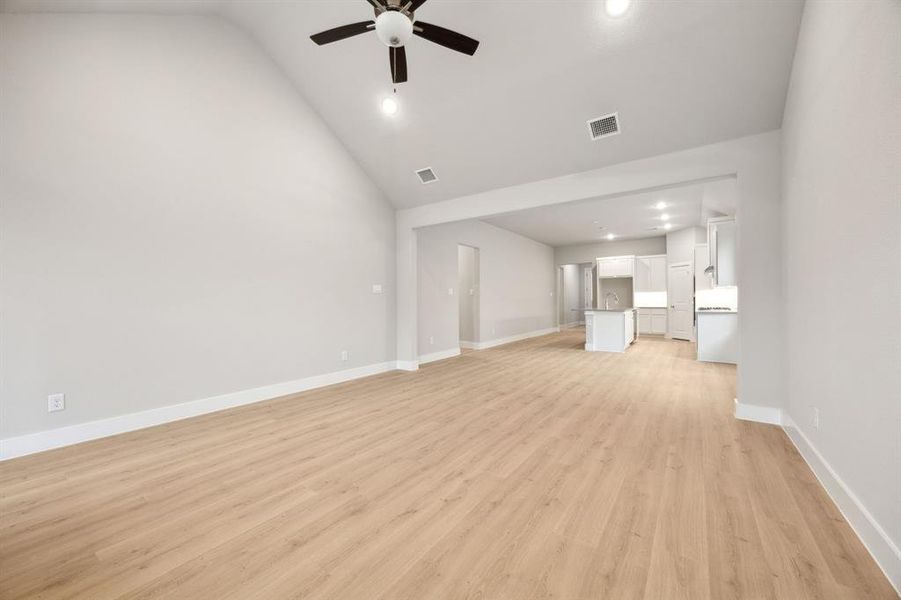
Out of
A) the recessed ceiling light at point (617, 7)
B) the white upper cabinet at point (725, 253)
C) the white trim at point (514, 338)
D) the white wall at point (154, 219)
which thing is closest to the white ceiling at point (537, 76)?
the recessed ceiling light at point (617, 7)

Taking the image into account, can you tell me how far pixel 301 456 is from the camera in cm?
265

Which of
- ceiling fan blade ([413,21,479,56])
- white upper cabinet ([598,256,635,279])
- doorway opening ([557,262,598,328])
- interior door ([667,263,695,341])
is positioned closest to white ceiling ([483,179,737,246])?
white upper cabinet ([598,256,635,279])

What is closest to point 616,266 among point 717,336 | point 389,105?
point 717,336

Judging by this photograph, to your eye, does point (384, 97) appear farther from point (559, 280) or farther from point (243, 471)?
point (559, 280)

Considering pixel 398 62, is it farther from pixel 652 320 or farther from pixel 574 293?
pixel 574 293

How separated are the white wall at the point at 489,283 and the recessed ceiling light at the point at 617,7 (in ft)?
13.6

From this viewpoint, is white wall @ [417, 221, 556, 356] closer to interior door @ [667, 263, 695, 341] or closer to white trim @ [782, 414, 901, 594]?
interior door @ [667, 263, 695, 341]

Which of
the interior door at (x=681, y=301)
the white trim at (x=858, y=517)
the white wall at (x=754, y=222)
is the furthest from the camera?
the interior door at (x=681, y=301)

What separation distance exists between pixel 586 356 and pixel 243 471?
20.6ft

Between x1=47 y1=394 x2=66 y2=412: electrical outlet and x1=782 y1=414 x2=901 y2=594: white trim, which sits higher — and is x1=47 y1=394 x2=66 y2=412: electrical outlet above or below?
above

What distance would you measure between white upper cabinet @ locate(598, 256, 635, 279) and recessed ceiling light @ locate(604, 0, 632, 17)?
869 centimetres

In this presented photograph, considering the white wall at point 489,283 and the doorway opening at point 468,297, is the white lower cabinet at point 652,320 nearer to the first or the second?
the white wall at point 489,283

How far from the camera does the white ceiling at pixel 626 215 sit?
6.10m

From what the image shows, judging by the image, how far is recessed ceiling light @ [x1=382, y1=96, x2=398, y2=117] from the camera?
4176mm
